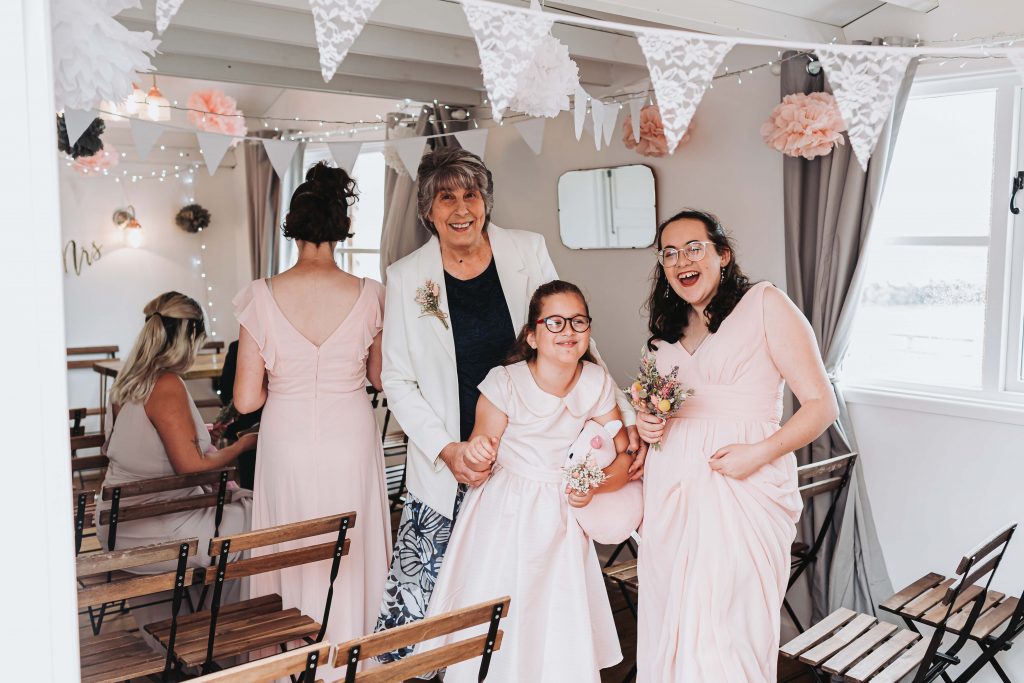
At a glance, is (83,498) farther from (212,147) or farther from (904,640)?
(904,640)

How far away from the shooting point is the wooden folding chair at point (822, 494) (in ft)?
11.0

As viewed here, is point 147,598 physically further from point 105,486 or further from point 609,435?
point 609,435

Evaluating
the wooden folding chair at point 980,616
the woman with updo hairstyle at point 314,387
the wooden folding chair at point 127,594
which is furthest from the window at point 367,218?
the wooden folding chair at point 980,616

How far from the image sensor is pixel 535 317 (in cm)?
266

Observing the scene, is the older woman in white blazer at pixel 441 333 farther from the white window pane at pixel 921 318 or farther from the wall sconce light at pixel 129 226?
the wall sconce light at pixel 129 226

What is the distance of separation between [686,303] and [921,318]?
1494 mm

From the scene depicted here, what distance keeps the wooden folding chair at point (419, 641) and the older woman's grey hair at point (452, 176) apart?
132 cm

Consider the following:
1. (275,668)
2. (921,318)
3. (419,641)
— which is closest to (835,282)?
(921,318)

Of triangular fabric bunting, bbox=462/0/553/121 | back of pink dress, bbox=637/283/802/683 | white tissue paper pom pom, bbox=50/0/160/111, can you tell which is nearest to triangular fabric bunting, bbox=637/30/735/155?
triangular fabric bunting, bbox=462/0/553/121

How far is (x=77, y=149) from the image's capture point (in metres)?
3.52

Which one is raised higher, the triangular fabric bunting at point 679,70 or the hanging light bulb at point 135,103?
the hanging light bulb at point 135,103

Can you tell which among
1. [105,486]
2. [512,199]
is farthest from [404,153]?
[105,486]

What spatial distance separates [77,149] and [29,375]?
263cm

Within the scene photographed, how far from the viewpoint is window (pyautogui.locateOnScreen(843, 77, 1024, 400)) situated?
3.29 metres
